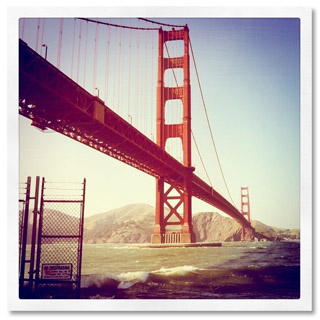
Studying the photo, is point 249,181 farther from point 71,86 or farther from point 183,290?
point 71,86

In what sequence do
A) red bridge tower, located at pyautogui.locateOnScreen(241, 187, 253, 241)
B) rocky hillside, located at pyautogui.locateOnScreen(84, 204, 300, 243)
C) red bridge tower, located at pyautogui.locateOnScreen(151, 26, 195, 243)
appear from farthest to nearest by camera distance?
red bridge tower, located at pyautogui.locateOnScreen(151, 26, 195, 243) < red bridge tower, located at pyautogui.locateOnScreen(241, 187, 253, 241) < rocky hillside, located at pyautogui.locateOnScreen(84, 204, 300, 243)

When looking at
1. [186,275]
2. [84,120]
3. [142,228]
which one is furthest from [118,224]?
[84,120]

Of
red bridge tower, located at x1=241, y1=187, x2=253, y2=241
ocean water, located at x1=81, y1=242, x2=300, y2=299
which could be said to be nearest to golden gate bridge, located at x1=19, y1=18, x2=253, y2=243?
red bridge tower, located at x1=241, y1=187, x2=253, y2=241

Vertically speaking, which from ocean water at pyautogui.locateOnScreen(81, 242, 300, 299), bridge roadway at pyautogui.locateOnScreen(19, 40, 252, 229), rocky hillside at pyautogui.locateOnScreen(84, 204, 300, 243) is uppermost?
bridge roadway at pyautogui.locateOnScreen(19, 40, 252, 229)

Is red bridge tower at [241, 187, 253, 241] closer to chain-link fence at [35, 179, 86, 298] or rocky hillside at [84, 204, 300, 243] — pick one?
rocky hillside at [84, 204, 300, 243]

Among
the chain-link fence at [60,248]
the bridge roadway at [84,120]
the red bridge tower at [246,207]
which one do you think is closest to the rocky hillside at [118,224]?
the chain-link fence at [60,248]
